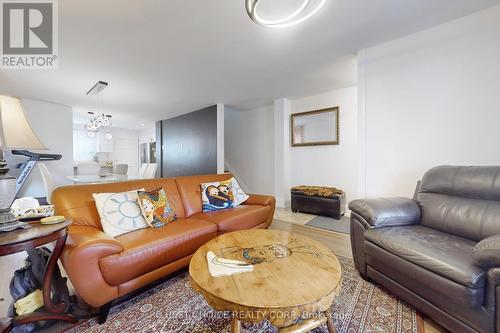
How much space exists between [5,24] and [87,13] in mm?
951

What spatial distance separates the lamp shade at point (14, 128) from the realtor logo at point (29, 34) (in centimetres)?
138

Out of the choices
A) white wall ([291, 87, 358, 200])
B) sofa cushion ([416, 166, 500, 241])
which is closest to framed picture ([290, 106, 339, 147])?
white wall ([291, 87, 358, 200])

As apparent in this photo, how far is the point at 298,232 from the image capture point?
2887 millimetres

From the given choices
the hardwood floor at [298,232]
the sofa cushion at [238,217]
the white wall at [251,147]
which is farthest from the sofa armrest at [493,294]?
the white wall at [251,147]

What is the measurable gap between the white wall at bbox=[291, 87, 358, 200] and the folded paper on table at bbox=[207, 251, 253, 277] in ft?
11.0

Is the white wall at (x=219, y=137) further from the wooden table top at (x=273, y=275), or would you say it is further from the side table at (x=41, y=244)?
the side table at (x=41, y=244)

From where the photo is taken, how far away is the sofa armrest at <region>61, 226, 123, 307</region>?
3.83 feet

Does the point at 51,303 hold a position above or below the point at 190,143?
below

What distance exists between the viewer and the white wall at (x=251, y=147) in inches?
207

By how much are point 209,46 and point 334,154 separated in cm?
296

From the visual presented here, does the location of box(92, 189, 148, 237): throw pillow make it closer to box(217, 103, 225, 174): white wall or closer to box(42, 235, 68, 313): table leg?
box(42, 235, 68, 313): table leg

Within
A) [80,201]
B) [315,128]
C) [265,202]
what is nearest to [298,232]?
[265,202]

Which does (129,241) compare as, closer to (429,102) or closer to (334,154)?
(429,102)

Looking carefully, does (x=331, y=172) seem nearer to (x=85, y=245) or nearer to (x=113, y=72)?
(x=85, y=245)
